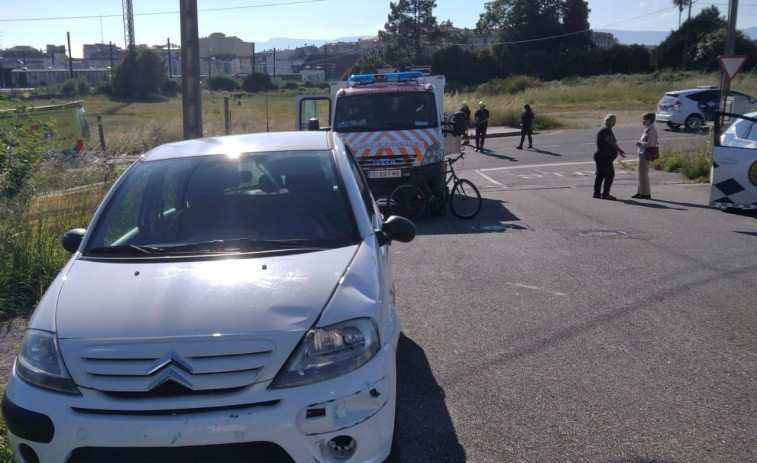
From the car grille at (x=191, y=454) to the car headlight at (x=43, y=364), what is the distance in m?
0.29

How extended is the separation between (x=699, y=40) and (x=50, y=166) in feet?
224

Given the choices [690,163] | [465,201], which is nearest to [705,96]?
[690,163]

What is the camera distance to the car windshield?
425cm

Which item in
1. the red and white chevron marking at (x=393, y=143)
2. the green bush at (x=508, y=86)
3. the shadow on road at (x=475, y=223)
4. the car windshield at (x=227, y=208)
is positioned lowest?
the shadow on road at (x=475, y=223)

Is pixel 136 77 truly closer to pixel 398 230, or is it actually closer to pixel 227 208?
pixel 227 208

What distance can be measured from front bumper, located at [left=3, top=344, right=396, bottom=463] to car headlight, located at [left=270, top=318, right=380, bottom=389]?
→ 0.05 metres

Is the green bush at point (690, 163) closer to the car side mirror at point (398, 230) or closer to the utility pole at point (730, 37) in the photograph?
the utility pole at point (730, 37)

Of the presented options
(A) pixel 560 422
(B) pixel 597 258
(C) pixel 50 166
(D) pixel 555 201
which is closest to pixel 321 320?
(A) pixel 560 422

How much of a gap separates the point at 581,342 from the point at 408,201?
7.05 metres

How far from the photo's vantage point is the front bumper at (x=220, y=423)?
3.07 m

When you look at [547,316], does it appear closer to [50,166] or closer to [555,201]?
[50,166]

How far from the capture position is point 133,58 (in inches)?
2493

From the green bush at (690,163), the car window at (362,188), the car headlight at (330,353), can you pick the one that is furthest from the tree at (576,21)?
the car headlight at (330,353)

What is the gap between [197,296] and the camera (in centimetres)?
350
